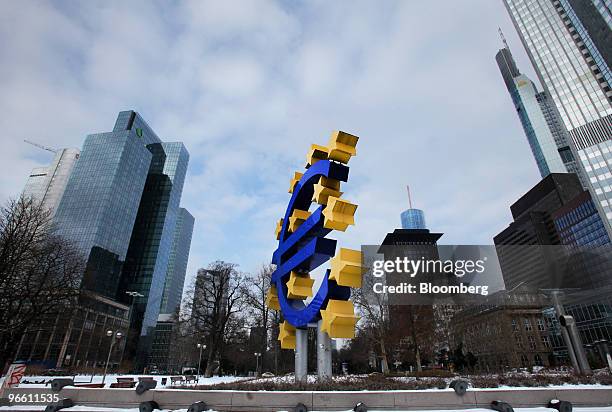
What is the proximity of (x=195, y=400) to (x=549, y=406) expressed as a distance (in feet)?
33.7

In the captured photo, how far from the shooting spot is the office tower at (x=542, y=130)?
546ft

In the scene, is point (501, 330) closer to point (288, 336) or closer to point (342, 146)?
point (288, 336)

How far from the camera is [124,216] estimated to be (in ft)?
322

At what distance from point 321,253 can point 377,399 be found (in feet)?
19.5

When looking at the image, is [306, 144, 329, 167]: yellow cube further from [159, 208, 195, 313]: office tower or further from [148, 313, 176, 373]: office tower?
[159, 208, 195, 313]: office tower

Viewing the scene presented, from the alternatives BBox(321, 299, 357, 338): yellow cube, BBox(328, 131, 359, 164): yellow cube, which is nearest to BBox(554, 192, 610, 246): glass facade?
BBox(328, 131, 359, 164): yellow cube

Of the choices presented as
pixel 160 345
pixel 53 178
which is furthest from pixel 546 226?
pixel 53 178

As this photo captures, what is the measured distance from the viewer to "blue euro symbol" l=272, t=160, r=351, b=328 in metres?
13.5

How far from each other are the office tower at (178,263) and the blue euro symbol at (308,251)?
135974 millimetres

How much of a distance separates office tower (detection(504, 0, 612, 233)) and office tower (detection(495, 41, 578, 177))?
42161 millimetres

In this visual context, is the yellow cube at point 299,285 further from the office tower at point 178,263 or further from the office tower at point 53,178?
the office tower at point 53,178

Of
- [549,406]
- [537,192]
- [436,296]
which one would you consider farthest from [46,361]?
[537,192]

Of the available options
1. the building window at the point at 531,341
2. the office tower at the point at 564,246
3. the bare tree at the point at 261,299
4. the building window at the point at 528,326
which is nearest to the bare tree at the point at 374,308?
the bare tree at the point at 261,299

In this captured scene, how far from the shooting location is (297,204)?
17.9 meters
